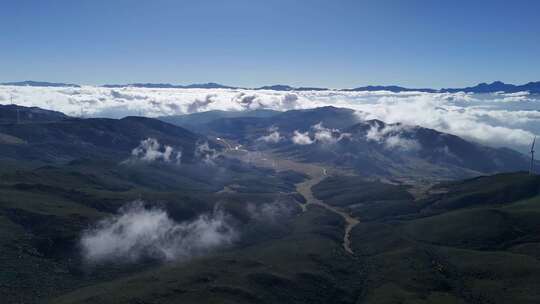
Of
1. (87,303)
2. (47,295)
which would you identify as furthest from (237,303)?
(47,295)

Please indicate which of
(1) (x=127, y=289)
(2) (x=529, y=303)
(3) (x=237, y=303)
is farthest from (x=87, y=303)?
(2) (x=529, y=303)

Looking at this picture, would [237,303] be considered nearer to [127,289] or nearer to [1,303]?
[127,289]

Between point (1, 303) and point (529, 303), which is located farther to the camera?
point (529, 303)

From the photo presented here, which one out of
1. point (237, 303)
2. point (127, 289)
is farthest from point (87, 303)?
point (237, 303)

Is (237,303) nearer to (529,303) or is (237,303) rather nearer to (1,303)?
(1,303)

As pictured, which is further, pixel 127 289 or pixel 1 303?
pixel 127 289

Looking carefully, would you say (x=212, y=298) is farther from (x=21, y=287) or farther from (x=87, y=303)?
(x=21, y=287)

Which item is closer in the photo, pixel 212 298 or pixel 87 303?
pixel 87 303
